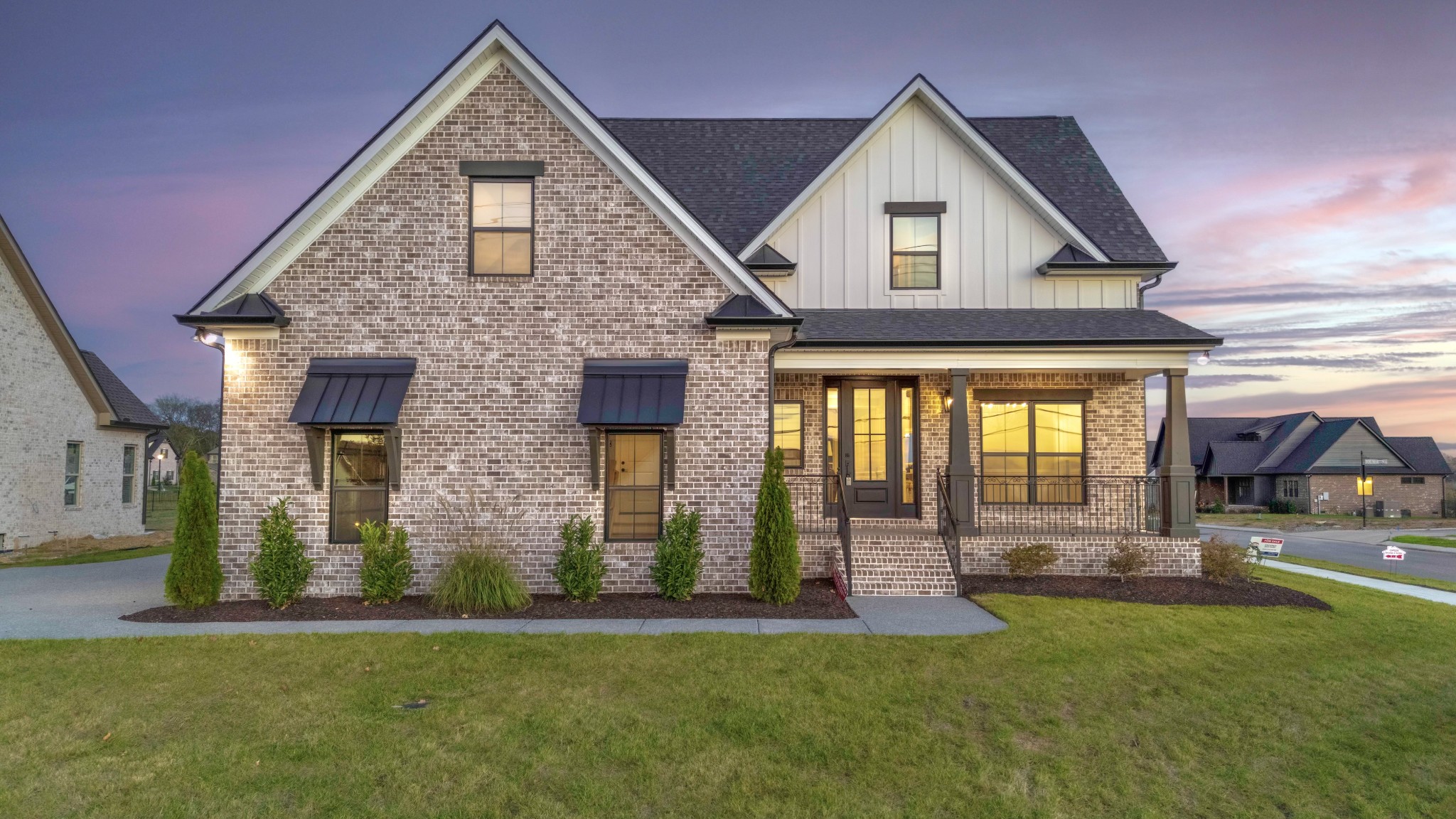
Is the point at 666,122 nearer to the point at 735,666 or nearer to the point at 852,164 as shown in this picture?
the point at 852,164

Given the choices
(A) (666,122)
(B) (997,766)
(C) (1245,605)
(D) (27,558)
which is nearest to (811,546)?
(C) (1245,605)

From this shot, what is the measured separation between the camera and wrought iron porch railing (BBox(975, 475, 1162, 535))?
14.6 m

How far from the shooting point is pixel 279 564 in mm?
10875

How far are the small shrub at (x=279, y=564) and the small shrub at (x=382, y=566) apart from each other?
81 cm

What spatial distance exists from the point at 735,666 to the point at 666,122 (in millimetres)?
14294

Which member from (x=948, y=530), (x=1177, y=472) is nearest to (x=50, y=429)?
(x=948, y=530)

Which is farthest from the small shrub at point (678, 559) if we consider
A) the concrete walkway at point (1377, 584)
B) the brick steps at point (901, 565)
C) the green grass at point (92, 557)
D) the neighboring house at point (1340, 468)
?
the neighboring house at point (1340, 468)

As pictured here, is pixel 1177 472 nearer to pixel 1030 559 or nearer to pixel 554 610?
pixel 1030 559

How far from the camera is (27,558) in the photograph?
18.1 m

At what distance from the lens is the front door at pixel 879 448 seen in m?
14.7

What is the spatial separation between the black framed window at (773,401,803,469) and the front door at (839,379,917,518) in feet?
2.59

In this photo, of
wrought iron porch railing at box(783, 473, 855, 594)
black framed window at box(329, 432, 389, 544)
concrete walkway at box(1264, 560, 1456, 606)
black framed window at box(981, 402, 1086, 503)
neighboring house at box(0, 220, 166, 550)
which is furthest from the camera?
neighboring house at box(0, 220, 166, 550)

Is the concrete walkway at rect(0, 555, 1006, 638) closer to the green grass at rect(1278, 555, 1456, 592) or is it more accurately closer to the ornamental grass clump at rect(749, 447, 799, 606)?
the ornamental grass clump at rect(749, 447, 799, 606)

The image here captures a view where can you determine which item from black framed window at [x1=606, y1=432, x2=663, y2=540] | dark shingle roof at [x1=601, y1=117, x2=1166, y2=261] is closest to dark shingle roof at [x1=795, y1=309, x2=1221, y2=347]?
dark shingle roof at [x1=601, y1=117, x2=1166, y2=261]
